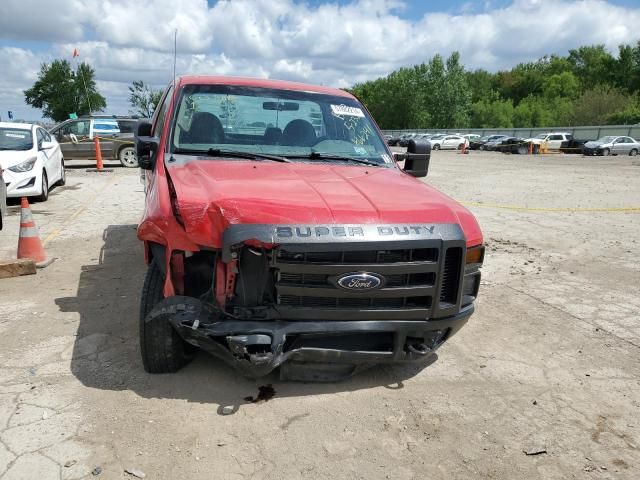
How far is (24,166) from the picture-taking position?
979cm

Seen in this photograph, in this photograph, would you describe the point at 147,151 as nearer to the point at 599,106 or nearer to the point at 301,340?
the point at 301,340

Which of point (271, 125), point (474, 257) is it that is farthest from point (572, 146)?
point (474, 257)

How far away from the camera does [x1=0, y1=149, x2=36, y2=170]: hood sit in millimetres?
9594

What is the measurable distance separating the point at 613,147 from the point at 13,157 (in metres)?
38.7

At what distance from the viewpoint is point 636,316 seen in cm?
494

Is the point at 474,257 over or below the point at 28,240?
over

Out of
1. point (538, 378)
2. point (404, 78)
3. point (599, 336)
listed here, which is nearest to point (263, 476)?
point (538, 378)

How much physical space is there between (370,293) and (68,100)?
61072 millimetres

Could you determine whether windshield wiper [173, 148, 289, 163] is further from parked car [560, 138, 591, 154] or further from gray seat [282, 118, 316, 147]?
parked car [560, 138, 591, 154]

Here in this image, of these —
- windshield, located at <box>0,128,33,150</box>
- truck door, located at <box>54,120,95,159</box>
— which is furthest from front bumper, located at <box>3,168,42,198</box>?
truck door, located at <box>54,120,95,159</box>

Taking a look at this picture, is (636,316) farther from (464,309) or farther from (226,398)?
(226,398)

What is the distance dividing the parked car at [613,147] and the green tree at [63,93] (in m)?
44.9

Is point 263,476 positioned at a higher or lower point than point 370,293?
lower

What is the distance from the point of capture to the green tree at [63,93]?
2131 inches
